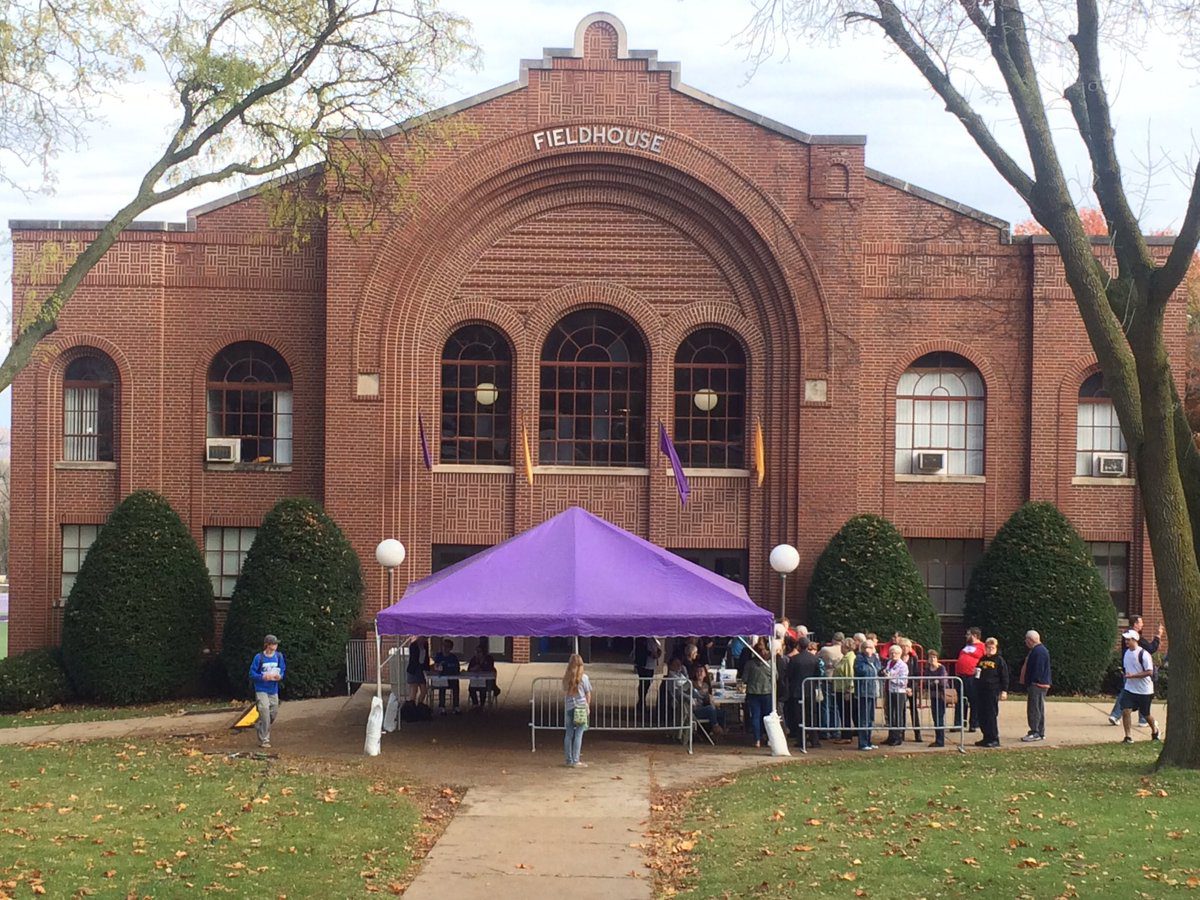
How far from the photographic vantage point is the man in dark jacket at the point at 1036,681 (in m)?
18.5

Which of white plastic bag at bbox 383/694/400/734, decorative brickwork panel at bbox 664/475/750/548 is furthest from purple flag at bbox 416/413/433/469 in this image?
white plastic bag at bbox 383/694/400/734

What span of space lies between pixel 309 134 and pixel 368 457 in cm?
743

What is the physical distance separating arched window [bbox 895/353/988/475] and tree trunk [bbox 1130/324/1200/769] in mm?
10265

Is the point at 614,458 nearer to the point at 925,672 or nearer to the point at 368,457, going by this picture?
the point at 368,457

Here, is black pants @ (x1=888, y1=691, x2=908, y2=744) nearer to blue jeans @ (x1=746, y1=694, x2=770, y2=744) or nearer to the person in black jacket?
the person in black jacket

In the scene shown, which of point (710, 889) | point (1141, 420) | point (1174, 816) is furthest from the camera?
point (1141, 420)

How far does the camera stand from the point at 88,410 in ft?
85.3

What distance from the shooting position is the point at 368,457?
80.5 ft

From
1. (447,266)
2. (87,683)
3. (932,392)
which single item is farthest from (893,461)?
(87,683)

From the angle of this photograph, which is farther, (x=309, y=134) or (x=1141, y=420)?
(x=309, y=134)

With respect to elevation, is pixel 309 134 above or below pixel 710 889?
above

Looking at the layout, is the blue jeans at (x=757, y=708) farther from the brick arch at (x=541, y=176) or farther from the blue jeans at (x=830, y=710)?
the brick arch at (x=541, y=176)

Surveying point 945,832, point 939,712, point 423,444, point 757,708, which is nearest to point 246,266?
point 423,444

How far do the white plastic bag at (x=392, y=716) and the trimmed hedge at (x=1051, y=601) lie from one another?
10.6 metres
